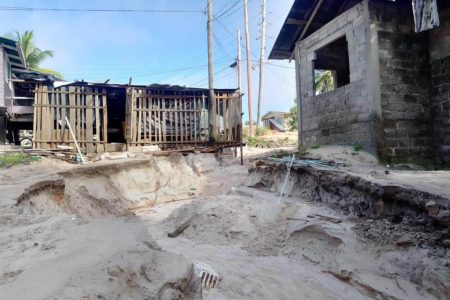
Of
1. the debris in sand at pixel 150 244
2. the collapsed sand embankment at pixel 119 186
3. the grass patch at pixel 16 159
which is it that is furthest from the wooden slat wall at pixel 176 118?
the debris in sand at pixel 150 244

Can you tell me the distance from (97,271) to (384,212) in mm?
4924

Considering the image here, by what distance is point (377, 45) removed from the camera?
31.1ft

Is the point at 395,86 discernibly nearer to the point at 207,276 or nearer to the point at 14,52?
the point at 207,276

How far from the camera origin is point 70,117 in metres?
12.6

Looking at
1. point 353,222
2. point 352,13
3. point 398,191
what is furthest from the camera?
point 352,13

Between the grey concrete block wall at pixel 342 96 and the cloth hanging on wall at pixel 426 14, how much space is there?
75.6 inches

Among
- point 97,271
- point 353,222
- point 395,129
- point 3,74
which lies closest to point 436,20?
point 395,129

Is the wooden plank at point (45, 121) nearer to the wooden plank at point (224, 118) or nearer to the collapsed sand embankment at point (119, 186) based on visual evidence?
the collapsed sand embankment at point (119, 186)

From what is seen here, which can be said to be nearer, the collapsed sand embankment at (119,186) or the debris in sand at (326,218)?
the debris in sand at (326,218)

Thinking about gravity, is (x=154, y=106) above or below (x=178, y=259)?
above

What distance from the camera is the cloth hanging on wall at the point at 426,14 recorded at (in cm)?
732

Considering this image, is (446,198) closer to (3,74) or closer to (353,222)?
(353,222)

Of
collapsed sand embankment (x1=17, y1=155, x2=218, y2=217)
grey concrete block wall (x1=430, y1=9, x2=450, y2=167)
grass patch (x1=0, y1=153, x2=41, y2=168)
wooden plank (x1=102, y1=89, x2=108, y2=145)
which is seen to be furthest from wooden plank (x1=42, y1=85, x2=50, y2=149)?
grey concrete block wall (x1=430, y1=9, x2=450, y2=167)

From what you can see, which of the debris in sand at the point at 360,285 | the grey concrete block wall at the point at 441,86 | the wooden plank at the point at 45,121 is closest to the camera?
the debris in sand at the point at 360,285
